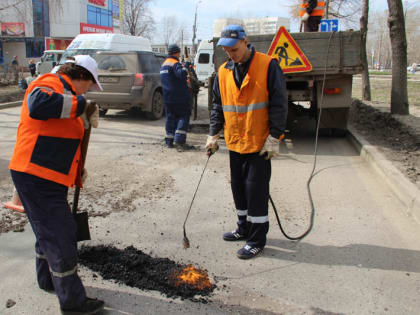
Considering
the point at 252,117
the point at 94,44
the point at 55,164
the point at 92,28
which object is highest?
the point at 92,28

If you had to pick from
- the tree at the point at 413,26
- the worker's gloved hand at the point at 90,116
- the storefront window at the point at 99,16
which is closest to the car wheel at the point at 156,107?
the worker's gloved hand at the point at 90,116

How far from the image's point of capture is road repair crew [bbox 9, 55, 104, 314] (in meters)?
2.39

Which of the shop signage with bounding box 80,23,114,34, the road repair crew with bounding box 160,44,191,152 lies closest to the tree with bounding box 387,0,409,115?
the road repair crew with bounding box 160,44,191,152

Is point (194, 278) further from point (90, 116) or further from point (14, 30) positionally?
point (14, 30)

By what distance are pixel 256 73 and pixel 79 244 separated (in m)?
2.23

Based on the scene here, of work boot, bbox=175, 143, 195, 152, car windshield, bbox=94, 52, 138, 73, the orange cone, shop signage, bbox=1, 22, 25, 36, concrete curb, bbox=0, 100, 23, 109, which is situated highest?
shop signage, bbox=1, 22, 25, 36

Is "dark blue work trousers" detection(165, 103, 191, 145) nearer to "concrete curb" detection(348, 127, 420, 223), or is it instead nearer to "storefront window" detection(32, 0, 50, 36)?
"concrete curb" detection(348, 127, 420, 223)

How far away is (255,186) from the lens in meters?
3.50

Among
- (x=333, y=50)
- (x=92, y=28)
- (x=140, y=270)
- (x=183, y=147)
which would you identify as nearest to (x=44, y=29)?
(x=92, y=28)

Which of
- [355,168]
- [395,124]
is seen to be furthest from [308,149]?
[395,124]

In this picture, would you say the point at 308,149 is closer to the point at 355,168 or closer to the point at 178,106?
the point at 355,168

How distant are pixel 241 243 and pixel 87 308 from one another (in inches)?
65.3

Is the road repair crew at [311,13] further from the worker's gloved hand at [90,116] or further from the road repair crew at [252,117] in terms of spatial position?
the worker's gloved hand at [90,116]

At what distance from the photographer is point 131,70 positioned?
10.1 m
